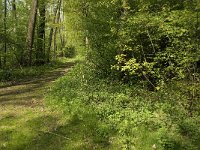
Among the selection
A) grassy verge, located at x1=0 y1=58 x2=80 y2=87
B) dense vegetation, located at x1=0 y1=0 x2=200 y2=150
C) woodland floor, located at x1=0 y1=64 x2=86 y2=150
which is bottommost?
woodland floor, located at x1=0 y1=64 x2=86 y2=150

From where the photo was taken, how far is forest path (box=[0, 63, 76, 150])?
9106mm

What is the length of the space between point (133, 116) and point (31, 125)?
3243 mm

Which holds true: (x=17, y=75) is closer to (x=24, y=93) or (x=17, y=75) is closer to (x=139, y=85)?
(x=24, y=93)

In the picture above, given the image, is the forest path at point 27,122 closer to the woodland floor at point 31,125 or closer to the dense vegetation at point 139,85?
the woodland floor at point 31,125

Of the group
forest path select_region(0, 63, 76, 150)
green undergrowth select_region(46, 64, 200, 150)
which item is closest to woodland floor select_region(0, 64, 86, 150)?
forest path select_region(0, 63, 76, 150)

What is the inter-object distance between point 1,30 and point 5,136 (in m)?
14.3

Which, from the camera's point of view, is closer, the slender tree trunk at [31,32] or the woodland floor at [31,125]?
the woodland floor at [31,125]

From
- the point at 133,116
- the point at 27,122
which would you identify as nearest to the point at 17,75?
the point at 27,122

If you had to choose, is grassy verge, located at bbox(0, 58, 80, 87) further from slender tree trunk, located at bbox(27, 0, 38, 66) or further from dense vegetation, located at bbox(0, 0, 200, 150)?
dense vegetation, located at bbox(0, 0, 200, 150)

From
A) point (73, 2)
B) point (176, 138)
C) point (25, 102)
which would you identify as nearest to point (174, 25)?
point (176, 138)

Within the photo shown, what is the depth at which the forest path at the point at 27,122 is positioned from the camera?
9106mm

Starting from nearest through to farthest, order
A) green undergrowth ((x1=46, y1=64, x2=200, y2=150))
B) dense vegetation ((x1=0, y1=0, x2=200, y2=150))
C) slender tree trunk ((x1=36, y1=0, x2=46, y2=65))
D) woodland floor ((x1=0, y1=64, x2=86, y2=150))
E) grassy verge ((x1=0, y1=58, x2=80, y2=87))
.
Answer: green undergrowth ((x1=46, y1=64, x2=200, y2=150)) < dense vegetation ((x1=0, y1=0, x2=200, y2=150)) < woodland floor ((x1=0, y1=64, x2=86, y2=150)) < grassy verge ((x1=0, y1=58, x2=80, y2=87)) < slender tree trunk ((x1=36, y1=0, x2=46, y2=65))

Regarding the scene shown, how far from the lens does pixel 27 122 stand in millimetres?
10672

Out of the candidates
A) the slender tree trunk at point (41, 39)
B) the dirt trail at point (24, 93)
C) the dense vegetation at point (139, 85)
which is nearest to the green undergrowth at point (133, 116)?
the dense vegetation at point (139, 85)
